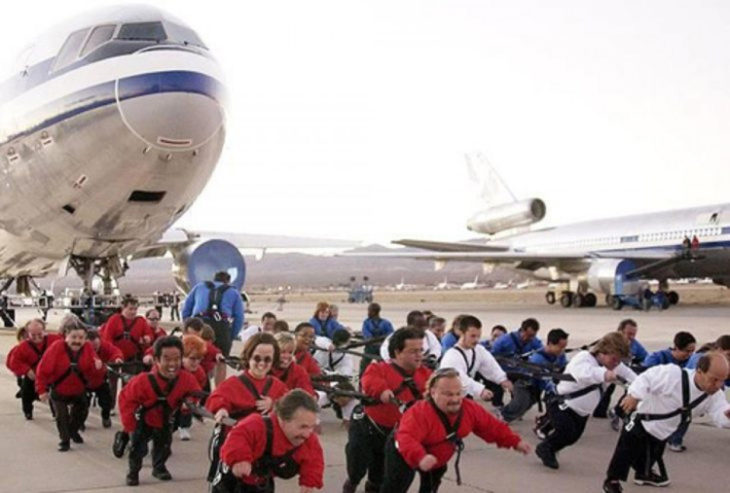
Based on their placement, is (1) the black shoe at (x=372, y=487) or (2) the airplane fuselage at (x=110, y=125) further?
(2) the airplane fuselage at (x=110, y=125)

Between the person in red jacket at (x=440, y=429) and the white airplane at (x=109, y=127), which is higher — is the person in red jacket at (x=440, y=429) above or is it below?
below

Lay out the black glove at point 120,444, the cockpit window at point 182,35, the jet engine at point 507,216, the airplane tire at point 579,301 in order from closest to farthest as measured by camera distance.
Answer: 1. the black glove at point 120,444
2. the cockpit window at point 182,35
3. the airplane tire at point 579,301
4. the jet engine at point 507,216

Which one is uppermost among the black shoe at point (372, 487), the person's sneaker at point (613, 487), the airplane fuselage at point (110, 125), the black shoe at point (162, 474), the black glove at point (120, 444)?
the airplane fuselage at point (110, 125)

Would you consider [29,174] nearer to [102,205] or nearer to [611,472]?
[102,205]

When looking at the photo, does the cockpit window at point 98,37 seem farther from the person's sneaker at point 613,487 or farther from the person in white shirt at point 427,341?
the person's sneaker at point 613,487

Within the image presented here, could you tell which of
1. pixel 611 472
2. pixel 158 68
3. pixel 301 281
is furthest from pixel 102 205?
pixel 301 281

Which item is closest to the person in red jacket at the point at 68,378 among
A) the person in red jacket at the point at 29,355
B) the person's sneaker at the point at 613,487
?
the person in red jacket at the point at 29,355

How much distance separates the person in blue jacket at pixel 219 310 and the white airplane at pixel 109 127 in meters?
1.97

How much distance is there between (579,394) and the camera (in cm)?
697

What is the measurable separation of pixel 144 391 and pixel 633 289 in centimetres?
2938

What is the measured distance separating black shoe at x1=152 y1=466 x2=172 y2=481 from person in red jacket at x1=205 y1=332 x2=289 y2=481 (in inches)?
37.2

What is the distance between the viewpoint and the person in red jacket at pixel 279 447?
14.6 feet

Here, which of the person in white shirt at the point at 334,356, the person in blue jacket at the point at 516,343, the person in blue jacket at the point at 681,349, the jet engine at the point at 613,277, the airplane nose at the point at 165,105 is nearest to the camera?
the person in blue jacket at the point at 681,349

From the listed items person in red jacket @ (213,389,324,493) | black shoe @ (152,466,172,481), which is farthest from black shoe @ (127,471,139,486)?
person in red jacket @ (213,389,324,493)
